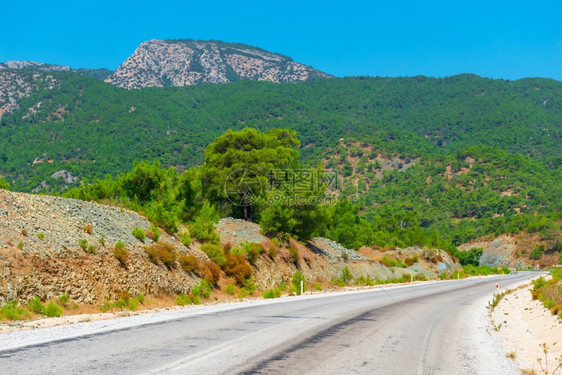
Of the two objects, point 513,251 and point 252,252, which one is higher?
point 252,252

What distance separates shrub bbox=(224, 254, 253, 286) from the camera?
95.7 ft

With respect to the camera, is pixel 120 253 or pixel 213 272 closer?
pixel 120 253

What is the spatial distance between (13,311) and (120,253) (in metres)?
6.73

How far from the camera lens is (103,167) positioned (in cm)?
14550

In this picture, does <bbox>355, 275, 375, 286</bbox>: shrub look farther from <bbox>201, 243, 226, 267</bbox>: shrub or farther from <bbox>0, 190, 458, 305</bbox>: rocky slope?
<bbox>0, 190, 458, 305</bbox>: rocky slope

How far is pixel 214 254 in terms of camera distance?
97.0 ft

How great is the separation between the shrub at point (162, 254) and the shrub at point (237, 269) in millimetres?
5541

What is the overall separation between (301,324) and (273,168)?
32.8 metres

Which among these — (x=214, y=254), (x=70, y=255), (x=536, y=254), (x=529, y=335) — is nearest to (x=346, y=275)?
(x=214, y=254)

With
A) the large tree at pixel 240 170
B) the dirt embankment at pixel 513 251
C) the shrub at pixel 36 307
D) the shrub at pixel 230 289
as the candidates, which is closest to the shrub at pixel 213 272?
the shrub at pixel 230 289

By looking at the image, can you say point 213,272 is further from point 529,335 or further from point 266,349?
point 266,349

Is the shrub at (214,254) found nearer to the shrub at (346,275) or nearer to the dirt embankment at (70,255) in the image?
the dirt embankment at (70,255)

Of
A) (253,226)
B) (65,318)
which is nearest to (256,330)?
(65,318)

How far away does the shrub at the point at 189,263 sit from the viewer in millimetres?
24938
